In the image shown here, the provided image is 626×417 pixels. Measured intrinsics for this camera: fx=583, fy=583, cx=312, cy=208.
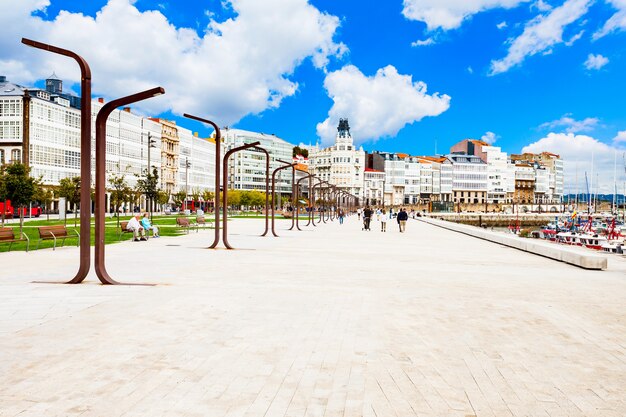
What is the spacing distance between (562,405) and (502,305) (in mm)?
4552

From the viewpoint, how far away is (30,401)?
421cm

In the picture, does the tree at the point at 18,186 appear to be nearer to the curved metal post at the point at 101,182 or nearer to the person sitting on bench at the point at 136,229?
the person sitting on bench at the point at 136,229

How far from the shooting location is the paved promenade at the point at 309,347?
14.1ft

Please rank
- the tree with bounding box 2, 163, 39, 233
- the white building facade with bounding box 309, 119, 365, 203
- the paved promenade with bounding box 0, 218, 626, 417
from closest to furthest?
the paved promenade with bounding box 0, 218, 626, 417 → the tree with bounding box 2, 163, 39, 233 → the white building facade with bounding box 309, 119, 365, 203

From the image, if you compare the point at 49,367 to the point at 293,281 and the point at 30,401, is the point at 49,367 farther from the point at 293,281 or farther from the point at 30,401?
the point at 293,281

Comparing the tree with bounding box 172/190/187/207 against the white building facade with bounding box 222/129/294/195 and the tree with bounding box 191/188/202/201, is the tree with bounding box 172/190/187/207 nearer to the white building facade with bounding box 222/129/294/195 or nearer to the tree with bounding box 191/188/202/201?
the tree with bounding box 191/188/202/201

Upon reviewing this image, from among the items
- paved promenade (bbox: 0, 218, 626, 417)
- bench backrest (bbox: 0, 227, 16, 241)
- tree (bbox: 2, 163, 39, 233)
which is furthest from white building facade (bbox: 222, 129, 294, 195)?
paved promenade (bbox: 0, 218, 626, 417)

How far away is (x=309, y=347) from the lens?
19.3ft

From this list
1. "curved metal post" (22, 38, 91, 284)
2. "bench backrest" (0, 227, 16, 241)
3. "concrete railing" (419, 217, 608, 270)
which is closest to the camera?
"curved metal post" (22, 38, 91, 284)

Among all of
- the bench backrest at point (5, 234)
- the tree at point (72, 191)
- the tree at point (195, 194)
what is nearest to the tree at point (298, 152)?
the tree at point (195, 194)

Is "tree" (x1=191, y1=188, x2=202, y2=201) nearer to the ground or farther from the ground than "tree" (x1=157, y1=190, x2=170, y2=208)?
farther from the ground

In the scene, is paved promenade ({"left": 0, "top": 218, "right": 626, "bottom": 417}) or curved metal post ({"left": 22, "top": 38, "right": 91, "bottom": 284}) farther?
curved metal post ({"left": 22, "top": 38, "right": 91, "bottom": 284})

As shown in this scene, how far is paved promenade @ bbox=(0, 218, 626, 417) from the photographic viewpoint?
431 centimetres

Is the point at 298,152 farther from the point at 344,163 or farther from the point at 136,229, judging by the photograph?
the point at 136,229
